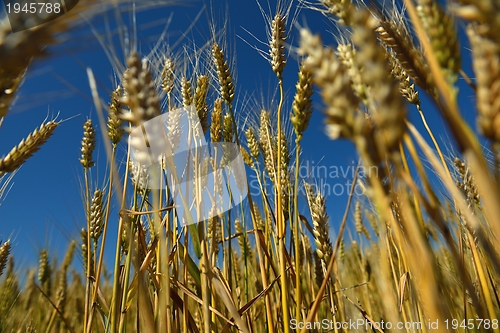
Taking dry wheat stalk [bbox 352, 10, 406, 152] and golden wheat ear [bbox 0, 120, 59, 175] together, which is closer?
dry wheat stalk [bbox 352, 10, 406, 152]

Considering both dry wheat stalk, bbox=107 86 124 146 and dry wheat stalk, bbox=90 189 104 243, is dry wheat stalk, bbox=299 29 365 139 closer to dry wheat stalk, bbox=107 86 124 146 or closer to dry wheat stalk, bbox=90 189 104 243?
dry wheat stalk, bbox=107 86 124 146

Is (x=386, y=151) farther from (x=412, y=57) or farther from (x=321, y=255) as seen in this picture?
(x=321, y=255)

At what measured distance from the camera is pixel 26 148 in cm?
110

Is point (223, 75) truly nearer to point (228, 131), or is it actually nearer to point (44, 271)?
point (228, 131)

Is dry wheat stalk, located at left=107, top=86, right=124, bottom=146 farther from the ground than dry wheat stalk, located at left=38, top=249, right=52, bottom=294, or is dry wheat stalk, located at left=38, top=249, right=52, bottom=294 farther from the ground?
dry wheat stalk, located at left=107, top=86, right=124, bottom=146

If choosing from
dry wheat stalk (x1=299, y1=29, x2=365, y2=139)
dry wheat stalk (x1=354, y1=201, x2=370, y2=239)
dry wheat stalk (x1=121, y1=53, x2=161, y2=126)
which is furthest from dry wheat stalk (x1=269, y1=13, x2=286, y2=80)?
dry wheat stalk (x1=354, y1=201, x2=370, y2=239)

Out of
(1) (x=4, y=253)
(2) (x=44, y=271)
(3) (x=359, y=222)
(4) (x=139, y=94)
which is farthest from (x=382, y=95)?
(3) (x=359, y=222)

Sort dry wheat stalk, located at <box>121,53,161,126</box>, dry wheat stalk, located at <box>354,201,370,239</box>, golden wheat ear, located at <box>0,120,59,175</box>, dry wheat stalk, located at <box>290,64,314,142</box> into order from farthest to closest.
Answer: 1. dry wheat stalk, located at <box>354,201,370,239</box>
2. dry wheat stalk, located at <box>290,64,314,142</box>
3. golden wheat ear, located at <box>0,120,59,175</box>
4. dry wheat stalk, located at <box>121,53,161,126</box>

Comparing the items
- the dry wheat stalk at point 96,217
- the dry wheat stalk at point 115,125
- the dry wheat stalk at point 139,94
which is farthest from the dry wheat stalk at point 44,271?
the dry wheat stalk at point 139,94

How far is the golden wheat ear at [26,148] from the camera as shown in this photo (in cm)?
95

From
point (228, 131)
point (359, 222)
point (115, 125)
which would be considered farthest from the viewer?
point (359, 222)

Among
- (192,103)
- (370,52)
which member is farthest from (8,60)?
(192,103)

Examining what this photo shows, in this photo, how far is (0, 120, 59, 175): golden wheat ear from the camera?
3.12ft

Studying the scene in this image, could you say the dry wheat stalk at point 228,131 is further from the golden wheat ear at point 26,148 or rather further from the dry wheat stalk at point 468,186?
the dry wheat stalk at point 468,186
